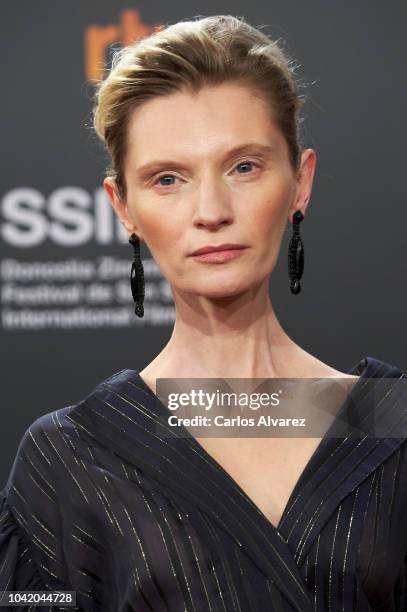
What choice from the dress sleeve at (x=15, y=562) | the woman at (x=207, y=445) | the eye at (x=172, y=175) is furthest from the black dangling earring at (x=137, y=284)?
the dress sleeve at (x=15, y=562)

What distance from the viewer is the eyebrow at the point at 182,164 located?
134 cm

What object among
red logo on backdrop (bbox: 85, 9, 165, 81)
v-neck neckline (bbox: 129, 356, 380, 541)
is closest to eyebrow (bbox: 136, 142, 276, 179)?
v-neck neckline (bbox: 129, 356, 380, 541)

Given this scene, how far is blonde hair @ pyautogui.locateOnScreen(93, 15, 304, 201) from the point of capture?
1368 millimetres

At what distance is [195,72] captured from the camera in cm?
135

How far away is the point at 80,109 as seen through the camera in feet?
7.35

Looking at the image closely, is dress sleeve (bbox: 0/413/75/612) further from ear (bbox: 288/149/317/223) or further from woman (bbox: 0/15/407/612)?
ear (bbox: 288/149/317/223)

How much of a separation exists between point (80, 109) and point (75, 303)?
15.6 inches

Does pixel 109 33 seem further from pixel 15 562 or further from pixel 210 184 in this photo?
pixel 15 562

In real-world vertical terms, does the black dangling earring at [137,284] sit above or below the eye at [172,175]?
below

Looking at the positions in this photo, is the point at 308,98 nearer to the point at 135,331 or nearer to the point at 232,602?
the point at 135,331

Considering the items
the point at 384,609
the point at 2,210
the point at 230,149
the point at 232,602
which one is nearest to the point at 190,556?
the point at 232,602

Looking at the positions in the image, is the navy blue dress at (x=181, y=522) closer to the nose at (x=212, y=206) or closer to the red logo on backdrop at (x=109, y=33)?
the nose at (x=212, y=206)

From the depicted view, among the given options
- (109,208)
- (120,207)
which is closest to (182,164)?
(120,207)

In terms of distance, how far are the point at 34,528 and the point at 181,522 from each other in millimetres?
193
